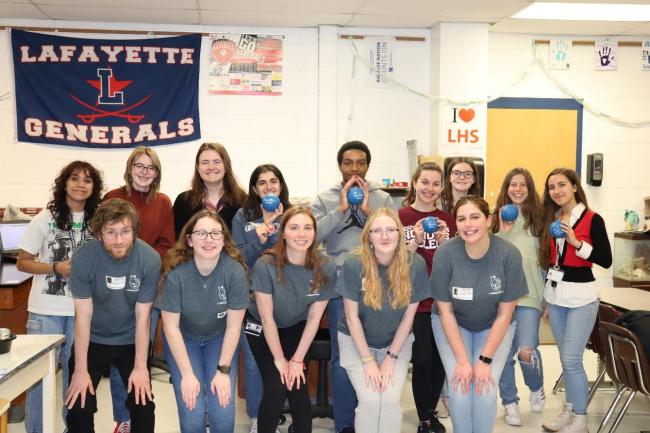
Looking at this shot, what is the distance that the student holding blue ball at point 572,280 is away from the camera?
3.77m

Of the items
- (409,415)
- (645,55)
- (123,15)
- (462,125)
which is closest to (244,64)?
(123,15)

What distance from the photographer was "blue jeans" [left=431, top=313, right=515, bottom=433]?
3.30 m

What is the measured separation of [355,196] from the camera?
376 cm

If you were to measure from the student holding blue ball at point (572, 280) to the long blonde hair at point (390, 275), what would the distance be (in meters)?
1.09

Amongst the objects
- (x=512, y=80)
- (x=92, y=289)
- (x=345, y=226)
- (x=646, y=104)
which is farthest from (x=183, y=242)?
(x=646, y=104)

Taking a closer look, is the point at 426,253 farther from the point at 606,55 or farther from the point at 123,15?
the point at 606,55

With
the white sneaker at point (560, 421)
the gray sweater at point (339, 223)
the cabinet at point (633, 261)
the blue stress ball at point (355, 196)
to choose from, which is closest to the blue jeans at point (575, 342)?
the white sneaker at point (560, 421)

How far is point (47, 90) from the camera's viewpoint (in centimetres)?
671

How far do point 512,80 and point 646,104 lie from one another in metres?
1.64

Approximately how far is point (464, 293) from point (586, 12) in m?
4.44

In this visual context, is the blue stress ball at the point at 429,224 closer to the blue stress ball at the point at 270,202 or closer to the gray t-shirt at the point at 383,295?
the gray t-shirt at the point at 383,295

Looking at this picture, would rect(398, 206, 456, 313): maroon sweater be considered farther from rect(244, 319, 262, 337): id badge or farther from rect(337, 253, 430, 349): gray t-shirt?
rect(244, 319, 262, 337): id badge

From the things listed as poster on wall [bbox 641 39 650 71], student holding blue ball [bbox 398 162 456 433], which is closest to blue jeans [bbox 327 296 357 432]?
student holding blue ball [bbox 398 162 456 433]

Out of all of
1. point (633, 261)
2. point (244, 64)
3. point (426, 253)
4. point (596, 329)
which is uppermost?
point (244, 64)
